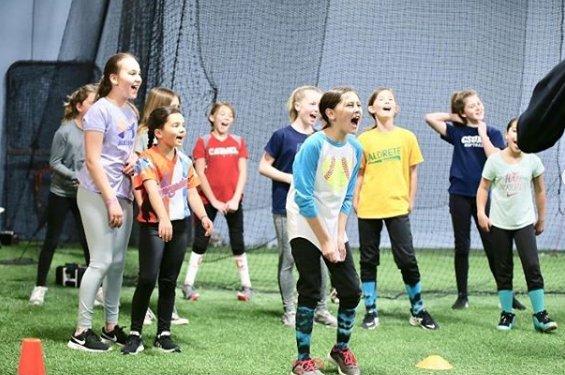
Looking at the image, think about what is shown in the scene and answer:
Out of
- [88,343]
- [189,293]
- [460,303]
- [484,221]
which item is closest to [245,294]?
[189,293]

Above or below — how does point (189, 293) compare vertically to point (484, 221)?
below

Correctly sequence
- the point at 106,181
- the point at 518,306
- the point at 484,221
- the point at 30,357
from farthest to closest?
the point at 518,306
the point at 484,221
the point at 106,181
the point at 30,357

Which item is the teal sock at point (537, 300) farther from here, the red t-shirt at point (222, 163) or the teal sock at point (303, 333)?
the red t-shirt at point (222, 163)

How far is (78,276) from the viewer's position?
8.11 metres

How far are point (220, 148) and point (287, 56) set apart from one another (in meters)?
1.88

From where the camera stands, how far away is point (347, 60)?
10.8m

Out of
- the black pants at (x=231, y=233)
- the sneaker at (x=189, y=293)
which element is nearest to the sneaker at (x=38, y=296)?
the sneaker at (x=189, y=293)

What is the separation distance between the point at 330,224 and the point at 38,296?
122 inches

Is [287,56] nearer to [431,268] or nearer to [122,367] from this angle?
[431,268]

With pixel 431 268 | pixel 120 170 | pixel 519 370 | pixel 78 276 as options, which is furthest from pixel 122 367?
pixel 431 268

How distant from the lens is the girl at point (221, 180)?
25.0ft

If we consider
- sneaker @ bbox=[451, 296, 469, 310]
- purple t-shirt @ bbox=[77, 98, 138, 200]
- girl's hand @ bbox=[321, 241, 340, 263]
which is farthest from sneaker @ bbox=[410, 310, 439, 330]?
purple t-shirt @ bbox=[77, 98, 138, 200]

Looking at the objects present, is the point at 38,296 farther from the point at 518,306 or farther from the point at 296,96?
the point at 518,306

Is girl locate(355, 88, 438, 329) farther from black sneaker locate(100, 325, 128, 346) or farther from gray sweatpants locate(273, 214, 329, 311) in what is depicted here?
black sneaker locate(100, 325, 128, 346)
